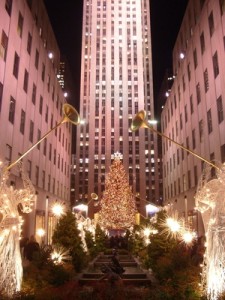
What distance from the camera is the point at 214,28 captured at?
30.0m

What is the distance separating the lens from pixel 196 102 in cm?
3738

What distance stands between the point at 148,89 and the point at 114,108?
22.8 meters

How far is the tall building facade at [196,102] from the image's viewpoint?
2906 cm

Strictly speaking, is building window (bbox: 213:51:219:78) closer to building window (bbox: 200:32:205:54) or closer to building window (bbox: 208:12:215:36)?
building window (bbox: 208:12:215:36)

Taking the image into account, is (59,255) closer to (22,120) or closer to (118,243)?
(22,120)

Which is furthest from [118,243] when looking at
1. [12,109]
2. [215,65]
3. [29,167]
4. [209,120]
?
[215,65]

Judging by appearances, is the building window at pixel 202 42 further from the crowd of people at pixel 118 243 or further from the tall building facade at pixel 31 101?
the crowd of people at pixel 118 243

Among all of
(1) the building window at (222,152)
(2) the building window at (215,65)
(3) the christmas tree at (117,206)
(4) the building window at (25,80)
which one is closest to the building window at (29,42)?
(4) the building window at (25,80)

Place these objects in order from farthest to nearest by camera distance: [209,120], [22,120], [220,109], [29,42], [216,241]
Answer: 1. [29,42]
2. [209,120]
3. [22,120]
4. [220,109]
5. [216,241]

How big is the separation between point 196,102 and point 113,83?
277ft

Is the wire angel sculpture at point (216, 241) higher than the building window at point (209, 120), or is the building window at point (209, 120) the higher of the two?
the building window at point (209, 120)

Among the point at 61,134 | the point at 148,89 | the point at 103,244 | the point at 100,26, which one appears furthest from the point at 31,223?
the point at 148,89

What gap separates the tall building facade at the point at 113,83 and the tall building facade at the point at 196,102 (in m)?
64.9

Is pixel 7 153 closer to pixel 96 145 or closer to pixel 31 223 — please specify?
pixel 31 223
